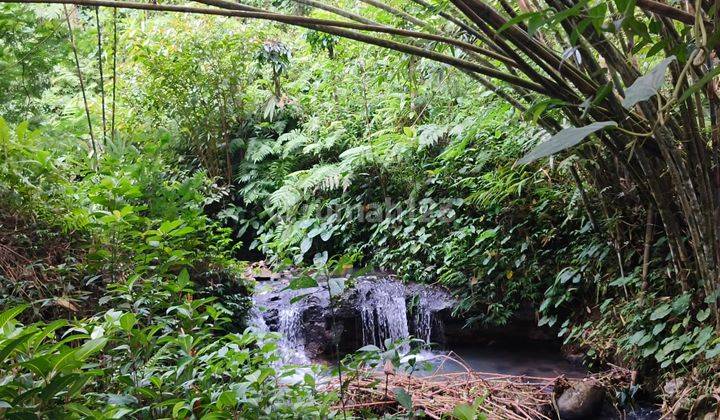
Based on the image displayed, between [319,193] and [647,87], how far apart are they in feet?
20.0

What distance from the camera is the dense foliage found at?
1622 millimetres

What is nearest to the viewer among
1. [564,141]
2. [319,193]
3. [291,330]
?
[564,141]

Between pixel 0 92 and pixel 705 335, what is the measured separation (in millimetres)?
4238

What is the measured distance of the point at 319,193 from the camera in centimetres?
666

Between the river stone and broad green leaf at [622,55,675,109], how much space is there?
284cm

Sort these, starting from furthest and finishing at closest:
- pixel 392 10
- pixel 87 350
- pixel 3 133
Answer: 1. pixel 3 133
2. pixel 392 10
3. pixel 87 350

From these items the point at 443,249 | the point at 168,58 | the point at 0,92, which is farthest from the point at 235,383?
the point at 168,58

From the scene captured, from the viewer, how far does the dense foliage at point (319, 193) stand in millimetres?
1622

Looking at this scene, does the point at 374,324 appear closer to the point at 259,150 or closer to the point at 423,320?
the point at 423,320

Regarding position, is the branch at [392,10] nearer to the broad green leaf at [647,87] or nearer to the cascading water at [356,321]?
the broad green leaf at [647,87]

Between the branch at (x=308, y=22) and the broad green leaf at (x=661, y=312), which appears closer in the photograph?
the branch at (x=308, y=22)

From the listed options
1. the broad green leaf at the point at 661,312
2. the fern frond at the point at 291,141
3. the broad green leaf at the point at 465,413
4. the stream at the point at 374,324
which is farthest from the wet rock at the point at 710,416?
the fern frond at the point at 291,141

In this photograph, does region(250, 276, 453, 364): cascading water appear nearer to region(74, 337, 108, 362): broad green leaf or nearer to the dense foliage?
the dense foliage

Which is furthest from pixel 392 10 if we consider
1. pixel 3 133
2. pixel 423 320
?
pixel 423 320
